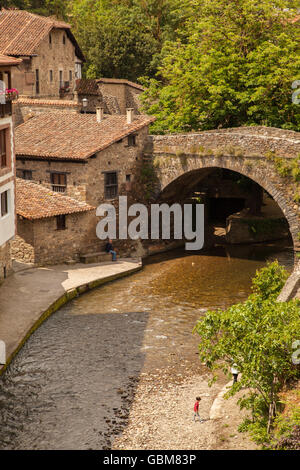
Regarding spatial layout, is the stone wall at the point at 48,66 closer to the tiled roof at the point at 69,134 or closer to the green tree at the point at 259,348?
the tiled roof at the point at 69,134

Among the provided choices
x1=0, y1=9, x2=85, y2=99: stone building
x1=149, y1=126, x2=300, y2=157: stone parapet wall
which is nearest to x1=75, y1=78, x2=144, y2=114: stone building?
x1=0, y1=9, x2=85, y2=99: stone building

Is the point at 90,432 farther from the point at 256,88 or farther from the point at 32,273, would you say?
the point at 256,88

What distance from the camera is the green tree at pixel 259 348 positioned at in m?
18.6

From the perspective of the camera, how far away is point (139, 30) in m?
73.7

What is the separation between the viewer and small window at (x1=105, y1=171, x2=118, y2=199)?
39.3 meters

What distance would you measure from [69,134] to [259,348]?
2513 centimetres

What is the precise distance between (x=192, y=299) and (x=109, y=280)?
199 inches

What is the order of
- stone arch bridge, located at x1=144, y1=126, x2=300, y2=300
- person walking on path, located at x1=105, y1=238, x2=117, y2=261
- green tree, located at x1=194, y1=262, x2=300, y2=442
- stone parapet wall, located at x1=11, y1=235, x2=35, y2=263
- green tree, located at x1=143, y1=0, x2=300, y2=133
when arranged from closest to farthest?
green tree, located at x1=194, y1=262, x2=300, y2=442 < stone arch bridge, located at x1=144, y1=126, x2=300, y2=300 < stone parapet wall, located at x1=11, y1=235, x2=35, y2=263 < person walking on path, located at x1=105, y1=238, x2=117, y2=261 < green tree, located at x1=143, y1=0, x2=300, y2=133

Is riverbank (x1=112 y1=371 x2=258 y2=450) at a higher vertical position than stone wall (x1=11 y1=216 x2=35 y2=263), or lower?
lower

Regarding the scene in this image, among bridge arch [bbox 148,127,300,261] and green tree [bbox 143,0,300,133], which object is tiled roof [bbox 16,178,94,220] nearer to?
bridge arch [bbox 148,127,300,261]

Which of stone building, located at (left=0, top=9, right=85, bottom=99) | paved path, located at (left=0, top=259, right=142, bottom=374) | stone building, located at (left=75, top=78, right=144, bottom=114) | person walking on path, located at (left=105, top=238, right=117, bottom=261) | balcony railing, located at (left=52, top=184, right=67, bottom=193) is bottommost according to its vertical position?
paved path, located at (left=0, top=259, right=142, bottom=374)

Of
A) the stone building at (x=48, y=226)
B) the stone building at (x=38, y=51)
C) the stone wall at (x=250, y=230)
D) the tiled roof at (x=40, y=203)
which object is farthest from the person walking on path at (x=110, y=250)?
the stone building at (x=38, y=51)

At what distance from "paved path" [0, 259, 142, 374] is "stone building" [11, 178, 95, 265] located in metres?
0.83

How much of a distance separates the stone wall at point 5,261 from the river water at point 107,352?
12.3 feet
